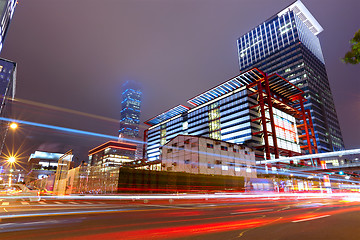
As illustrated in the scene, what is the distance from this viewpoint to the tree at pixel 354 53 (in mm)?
9166

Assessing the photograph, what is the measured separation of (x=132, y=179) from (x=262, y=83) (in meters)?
82.5

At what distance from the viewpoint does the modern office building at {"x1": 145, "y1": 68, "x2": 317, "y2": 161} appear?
3362 inches

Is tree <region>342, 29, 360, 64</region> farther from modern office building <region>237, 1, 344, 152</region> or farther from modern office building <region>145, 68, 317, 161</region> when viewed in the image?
modern office building <region>237, 1, 344, 152</region>

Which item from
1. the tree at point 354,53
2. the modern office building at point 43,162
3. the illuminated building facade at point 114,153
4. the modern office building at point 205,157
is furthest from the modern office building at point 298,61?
the modern office building at point 43,162

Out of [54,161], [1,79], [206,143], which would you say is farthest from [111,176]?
[54,161]

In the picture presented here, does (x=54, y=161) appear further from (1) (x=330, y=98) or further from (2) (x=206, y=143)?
(1) (x=330, y=98)

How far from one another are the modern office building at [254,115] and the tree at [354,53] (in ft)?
227

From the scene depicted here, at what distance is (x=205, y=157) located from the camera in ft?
175

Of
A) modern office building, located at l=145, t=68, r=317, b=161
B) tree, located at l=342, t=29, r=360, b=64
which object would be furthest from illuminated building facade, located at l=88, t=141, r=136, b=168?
tree, located at l=342, t=29, r=360, b=64

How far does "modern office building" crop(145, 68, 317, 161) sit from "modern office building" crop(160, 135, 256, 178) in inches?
687

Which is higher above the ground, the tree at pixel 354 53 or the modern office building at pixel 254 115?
the modern office building at pixel 254 115

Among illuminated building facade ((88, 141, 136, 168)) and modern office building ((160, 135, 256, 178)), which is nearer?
modern office building ((160, 135, 256, 178))

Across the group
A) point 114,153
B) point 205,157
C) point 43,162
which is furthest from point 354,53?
point 43,162

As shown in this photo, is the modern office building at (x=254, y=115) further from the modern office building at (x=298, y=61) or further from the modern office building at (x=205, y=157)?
the modern office building at (x=298, y=61)
